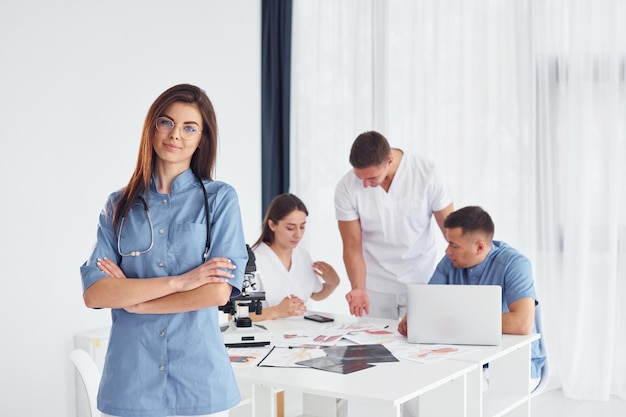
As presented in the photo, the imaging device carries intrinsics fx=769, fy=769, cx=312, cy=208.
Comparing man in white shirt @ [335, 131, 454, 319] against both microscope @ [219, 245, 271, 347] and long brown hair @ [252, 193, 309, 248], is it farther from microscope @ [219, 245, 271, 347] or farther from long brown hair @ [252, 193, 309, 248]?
microscope @ [219, 245, 271, 347]

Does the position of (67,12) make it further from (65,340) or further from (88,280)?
(88,280)

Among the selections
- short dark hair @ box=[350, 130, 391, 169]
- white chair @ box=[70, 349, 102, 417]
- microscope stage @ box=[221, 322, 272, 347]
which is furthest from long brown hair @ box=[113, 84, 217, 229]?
short dark hair @ box=[350, 130, 391, 169]

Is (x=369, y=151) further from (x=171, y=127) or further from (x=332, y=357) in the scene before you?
(x=171, y=127)

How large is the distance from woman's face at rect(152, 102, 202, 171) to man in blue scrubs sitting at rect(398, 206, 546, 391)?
51.6 inches

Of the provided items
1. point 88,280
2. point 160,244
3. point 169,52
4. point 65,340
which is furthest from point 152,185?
point 169,52

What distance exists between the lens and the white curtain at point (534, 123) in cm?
434

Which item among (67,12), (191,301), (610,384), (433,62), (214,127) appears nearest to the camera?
(191,301)

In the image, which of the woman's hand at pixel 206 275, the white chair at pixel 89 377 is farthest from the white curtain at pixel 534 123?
the woman's hand at pixel 206 275

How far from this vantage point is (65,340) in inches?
152

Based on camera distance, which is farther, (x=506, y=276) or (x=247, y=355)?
(x=506, y=276)

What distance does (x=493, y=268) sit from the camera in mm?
3078

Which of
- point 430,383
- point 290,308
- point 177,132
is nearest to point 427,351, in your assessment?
point 430,383

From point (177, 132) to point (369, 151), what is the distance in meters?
1.52

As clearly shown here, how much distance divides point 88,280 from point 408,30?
11.1 ft
